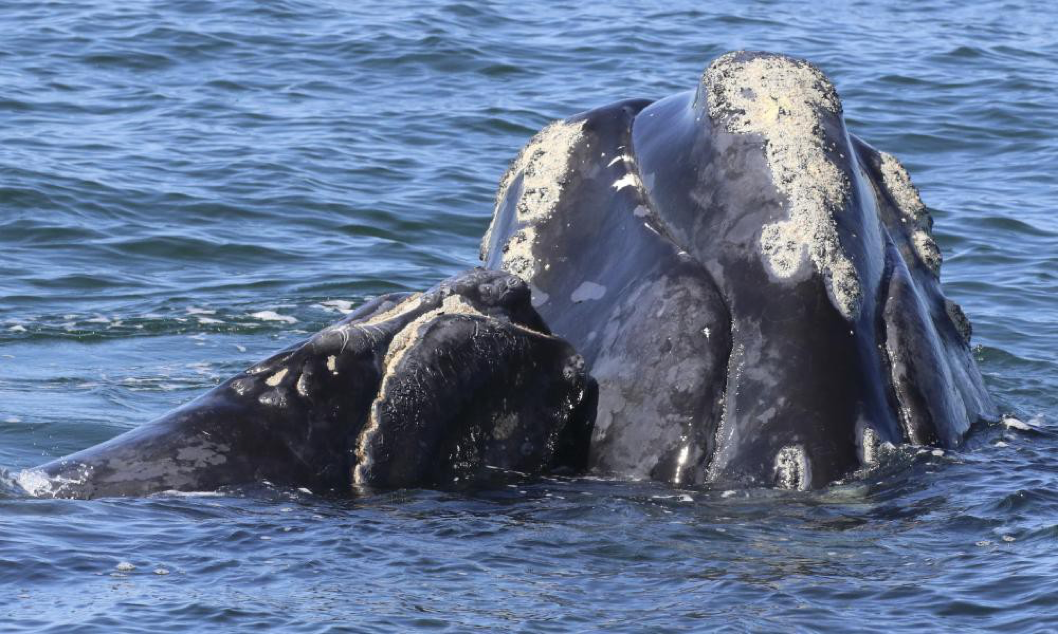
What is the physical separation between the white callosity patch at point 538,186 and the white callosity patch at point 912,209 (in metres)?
1.12

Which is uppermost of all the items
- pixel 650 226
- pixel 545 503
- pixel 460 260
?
pixel 650 226

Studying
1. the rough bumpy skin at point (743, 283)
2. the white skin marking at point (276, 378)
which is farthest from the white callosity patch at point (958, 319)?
the white skin marking at point (276, 378)

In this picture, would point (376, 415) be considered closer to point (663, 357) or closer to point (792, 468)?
point (663, 357)

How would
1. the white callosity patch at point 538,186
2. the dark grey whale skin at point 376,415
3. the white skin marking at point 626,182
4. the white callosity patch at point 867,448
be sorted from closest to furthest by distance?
the dark grey whale skin at point 376,415
the white callosity patch at point 867,448
the white skin marking at point 626,182
the white callosity patch at point 538,186

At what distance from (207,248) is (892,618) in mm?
8368

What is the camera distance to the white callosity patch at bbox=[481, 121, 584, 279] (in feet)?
19.5

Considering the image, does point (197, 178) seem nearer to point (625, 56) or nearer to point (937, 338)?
point (625, 56)

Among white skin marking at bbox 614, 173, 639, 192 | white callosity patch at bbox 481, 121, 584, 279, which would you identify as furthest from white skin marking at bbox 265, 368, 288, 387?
white skin marking at bbox 614, 173, 639, 192

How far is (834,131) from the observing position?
5.68m

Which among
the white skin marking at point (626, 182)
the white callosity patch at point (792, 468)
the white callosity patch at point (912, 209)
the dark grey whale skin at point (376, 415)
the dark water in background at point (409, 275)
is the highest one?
the white skin marking at point (626, 182)

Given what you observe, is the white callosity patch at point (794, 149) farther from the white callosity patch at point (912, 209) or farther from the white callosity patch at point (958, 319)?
the white callosity patch at point (958, 319)

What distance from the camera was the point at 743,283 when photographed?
17.5 feet

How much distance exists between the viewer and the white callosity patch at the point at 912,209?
5941mm

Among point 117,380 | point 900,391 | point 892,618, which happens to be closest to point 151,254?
point 117,380
